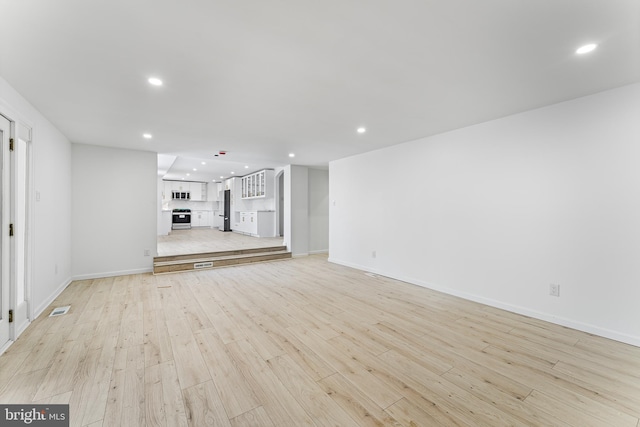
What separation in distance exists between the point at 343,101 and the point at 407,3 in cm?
134

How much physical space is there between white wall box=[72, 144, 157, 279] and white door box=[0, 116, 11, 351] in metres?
2.46

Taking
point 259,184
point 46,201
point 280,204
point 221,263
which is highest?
point 259,184

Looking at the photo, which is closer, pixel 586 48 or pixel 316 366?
pixel 586 48

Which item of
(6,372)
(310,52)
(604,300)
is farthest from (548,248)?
(6,372)

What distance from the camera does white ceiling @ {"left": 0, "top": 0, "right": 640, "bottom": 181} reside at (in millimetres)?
1518

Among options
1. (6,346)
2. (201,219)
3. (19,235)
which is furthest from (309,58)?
(201,219)

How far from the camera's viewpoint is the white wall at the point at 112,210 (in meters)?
4.51

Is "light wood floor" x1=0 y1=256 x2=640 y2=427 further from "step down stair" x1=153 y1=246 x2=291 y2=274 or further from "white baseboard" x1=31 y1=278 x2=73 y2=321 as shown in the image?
"step down stair" x1=153 y1=246 x2=291 y2=274

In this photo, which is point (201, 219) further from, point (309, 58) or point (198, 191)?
point (309, 58)

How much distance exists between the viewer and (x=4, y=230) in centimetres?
234

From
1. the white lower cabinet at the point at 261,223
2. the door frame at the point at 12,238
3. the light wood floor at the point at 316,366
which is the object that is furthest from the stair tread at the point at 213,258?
the white lower cabinet at the point at 261,223

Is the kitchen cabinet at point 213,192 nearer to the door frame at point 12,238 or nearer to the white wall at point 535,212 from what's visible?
the door frame at point 12,238

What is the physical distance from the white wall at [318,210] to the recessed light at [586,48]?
18.7 ft

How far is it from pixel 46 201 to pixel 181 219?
947 centimetres
